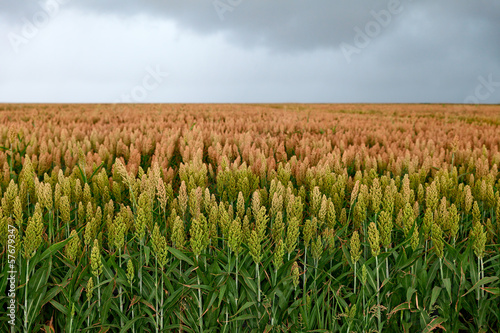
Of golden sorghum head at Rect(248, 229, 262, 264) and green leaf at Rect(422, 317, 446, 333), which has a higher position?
golden sorghum head at Rect(248, 229, 262, 264)

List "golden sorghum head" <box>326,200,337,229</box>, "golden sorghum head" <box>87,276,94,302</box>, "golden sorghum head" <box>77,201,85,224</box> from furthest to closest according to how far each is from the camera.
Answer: "golden sorghum head" <box>77,201,85,224</box>, "golden sorghum head" <box>326,200,337,229</box>, "golden sorghum head" <box>87,276,94,302</box>

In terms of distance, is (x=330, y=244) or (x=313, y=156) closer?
(x=330, y=244)

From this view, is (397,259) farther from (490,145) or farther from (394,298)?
(490,145)

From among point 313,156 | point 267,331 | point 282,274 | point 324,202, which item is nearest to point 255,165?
point 313,156

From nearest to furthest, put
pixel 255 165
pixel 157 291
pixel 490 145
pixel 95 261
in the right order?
pixel 95 261
pixel 157 291
pixel 255 165
pixel 490 145

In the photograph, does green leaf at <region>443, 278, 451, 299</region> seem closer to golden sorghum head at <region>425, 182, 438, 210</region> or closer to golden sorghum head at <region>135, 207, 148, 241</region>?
golden sorghum head at <region>425, 182, 438, 210</region>

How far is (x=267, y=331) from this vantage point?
149cm

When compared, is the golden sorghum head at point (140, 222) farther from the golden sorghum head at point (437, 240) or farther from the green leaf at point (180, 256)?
the golden sorghum head at point (437, 240)

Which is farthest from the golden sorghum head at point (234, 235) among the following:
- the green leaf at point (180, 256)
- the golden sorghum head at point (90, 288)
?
the golden sorghum head at point (90, 288)

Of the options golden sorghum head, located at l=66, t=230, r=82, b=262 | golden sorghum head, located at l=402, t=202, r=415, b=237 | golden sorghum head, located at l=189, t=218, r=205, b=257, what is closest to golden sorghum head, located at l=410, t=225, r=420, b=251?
golden sorghum head, located at l=402, t=202, r=415, b=237

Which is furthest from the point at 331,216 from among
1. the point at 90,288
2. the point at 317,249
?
the point at 90,288

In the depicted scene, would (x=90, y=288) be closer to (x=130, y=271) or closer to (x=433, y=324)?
(x=130, y=271)

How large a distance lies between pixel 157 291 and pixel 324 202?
93cm

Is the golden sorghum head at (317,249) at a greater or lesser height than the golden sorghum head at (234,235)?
lesser
